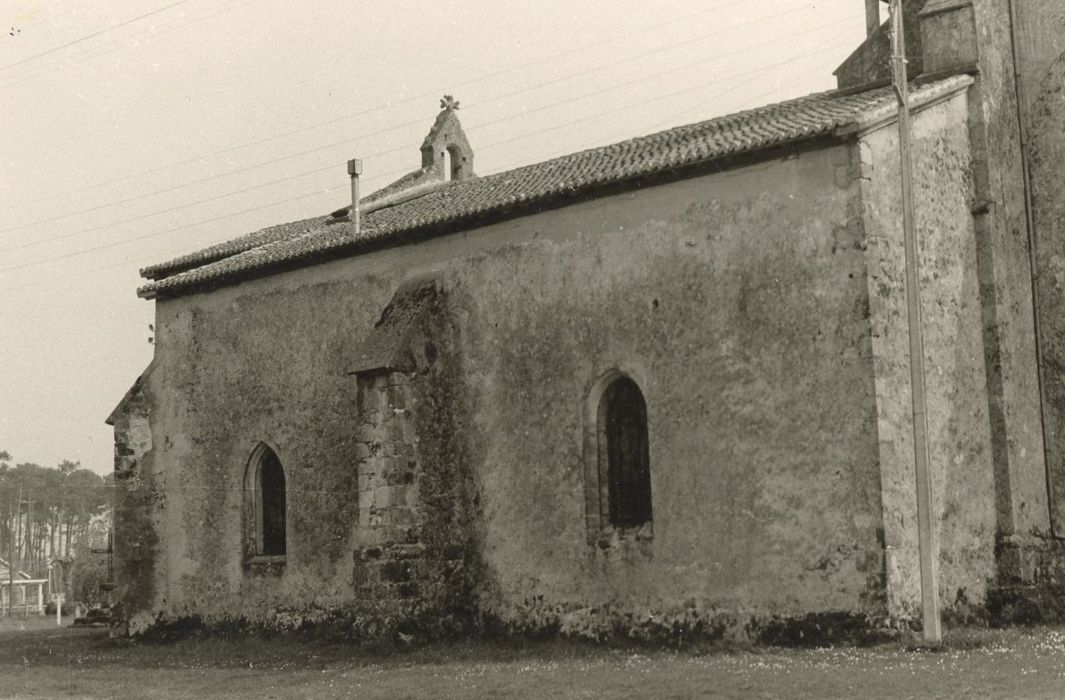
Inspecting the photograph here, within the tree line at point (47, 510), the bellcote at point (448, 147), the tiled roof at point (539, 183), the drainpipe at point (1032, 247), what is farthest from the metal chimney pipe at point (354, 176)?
the tree line at point (47, 510)

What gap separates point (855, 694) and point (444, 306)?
1022cm

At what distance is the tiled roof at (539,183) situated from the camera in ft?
55.2

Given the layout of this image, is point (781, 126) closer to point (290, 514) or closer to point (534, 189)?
point (534, 189)

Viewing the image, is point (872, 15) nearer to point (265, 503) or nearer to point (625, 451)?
point (625, 451)

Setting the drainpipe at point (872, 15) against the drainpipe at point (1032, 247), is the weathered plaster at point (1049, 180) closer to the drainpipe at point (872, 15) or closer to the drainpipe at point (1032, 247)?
the drainpipe at point (1032, 247)

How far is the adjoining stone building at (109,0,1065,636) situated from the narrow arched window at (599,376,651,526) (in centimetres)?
4

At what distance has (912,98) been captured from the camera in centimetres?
1659

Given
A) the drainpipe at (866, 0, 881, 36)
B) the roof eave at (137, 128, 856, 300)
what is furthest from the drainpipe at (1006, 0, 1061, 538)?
the drainpipe at (866, 0, 881, 36)

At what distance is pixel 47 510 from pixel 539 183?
256 ft

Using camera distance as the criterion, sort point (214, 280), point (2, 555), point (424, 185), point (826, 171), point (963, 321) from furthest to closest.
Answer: point (2, 555)
point (424, 185)
point (214, 280)
point (963, 321)
point (826, 171)

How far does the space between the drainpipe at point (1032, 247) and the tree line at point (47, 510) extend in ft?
250

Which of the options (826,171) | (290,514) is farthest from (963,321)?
(290,514)

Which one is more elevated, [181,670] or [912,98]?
[912,98]

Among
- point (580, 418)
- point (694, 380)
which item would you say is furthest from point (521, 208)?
point (694, 380)
